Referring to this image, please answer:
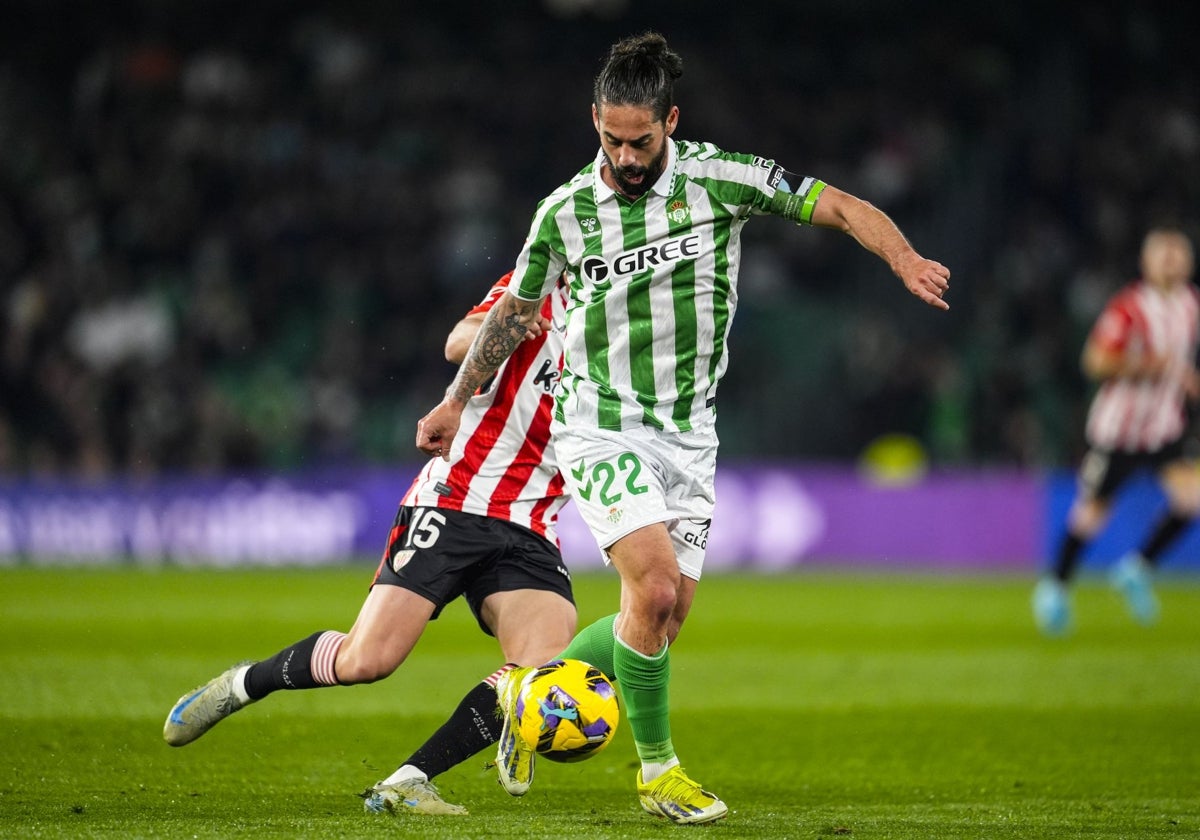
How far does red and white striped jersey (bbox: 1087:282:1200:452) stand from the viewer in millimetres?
12328

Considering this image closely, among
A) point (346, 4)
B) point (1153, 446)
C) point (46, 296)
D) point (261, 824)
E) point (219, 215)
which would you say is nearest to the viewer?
point (261, 824)

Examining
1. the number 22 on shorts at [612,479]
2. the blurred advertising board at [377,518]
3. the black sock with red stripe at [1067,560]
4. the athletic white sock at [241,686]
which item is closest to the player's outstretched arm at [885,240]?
the number 22 on shorts at [612,479]

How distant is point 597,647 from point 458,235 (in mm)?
15314

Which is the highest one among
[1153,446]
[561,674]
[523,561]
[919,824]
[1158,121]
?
[1158,121]

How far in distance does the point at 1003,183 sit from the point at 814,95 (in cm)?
301

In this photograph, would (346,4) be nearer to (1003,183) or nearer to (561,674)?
(1003,183)

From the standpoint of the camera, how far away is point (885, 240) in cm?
488

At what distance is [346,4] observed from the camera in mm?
22125

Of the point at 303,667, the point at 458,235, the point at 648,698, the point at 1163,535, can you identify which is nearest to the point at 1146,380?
the point at 1163,535

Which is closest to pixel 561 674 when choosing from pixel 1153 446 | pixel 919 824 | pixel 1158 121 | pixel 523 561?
pixel 523 561

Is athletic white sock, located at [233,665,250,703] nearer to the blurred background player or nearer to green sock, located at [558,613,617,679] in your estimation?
the blurred background player

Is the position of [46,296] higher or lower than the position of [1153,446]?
higher

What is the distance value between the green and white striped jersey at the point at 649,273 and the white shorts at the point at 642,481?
0.06m

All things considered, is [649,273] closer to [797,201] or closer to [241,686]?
[797,201]
